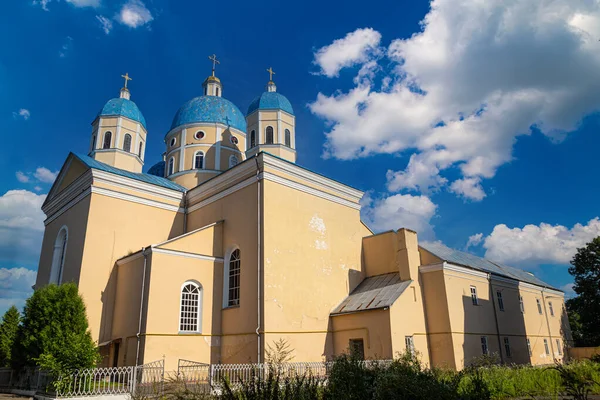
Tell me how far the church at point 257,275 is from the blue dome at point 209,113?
5.97 meters

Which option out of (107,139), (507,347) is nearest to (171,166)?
(107,139)

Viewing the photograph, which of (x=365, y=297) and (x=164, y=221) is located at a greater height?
(x=164, y=221)

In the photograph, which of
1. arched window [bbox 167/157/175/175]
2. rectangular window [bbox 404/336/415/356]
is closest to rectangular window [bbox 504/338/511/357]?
rectangular window [bbox 404/336/415/356]

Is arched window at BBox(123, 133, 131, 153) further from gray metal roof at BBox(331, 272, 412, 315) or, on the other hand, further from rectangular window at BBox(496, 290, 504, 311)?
rectangular window at BBox(496, 290, 504, 311)

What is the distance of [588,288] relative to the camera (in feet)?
110

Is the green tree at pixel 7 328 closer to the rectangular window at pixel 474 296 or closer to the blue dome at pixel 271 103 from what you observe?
the blue dome at pixel 271 103

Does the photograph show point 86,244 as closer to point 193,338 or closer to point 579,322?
point 193,338

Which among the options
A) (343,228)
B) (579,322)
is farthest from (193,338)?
(579,322)

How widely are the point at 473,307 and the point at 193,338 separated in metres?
12.6

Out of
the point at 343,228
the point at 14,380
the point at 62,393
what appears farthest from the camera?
the point at 343,228

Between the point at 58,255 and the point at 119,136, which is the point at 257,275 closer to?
the point at 58,255

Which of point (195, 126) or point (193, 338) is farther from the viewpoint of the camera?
point (195, 126)

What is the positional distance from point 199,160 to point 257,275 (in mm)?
11475

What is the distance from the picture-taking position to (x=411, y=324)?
55.9ft
